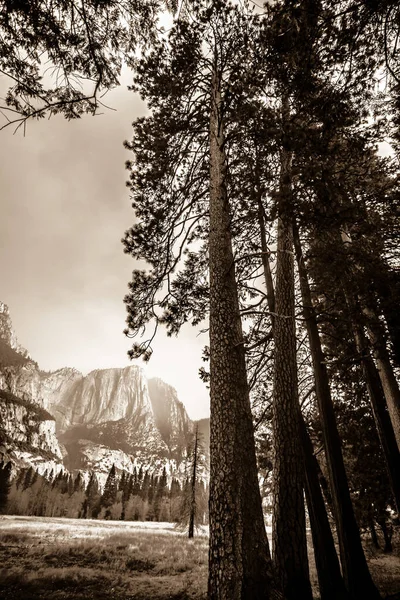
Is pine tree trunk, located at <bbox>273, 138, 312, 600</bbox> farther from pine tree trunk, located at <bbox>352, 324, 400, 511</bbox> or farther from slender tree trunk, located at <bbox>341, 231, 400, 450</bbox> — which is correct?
pine tree trunk, located at <bbox>352, 324, 400, 511</bbox>

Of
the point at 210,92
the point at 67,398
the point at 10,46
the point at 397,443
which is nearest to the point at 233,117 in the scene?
the point at 210,92

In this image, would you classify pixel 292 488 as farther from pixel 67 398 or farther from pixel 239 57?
pixel 67 398

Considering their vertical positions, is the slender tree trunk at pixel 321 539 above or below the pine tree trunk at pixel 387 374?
below

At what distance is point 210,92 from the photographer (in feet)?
19.7

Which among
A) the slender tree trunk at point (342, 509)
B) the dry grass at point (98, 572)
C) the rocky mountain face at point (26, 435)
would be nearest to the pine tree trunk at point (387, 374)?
the slender tree trunk at point (342, 509)

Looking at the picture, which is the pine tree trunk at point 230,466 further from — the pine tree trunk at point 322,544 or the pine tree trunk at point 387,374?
the pine tree trunk at point 387,374

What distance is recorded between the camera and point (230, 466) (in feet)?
9.41

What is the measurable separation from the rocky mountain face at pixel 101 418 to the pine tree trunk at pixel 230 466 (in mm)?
140786

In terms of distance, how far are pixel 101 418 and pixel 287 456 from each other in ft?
668

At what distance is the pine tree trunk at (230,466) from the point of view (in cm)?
249

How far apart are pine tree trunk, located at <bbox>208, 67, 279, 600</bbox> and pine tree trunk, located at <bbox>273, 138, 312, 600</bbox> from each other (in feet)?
2.97

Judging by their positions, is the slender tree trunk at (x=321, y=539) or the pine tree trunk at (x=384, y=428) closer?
the slender tree trunk at (x=321, y=539)

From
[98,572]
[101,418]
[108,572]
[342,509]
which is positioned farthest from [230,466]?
[101,418]

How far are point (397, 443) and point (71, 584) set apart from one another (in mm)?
11076
